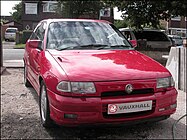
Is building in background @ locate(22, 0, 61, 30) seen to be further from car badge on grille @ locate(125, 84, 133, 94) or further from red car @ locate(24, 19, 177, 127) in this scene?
car badge on grille @ locate(125, 84, 133, 94)

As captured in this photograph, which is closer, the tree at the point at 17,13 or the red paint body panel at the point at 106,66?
the red paint body panel at the point at 106,66

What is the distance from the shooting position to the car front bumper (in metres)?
3.26

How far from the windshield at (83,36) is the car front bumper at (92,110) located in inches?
46.1

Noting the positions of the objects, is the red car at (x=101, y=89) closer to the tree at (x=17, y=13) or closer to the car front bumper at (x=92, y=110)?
the car front bumper at (x=92, y=110)

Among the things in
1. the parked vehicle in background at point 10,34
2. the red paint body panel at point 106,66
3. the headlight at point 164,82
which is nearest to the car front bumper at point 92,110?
the headlight at point 164,82

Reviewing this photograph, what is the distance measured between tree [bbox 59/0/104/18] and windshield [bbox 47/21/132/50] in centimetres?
1710

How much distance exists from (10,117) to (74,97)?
158 centimetres

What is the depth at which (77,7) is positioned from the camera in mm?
21984

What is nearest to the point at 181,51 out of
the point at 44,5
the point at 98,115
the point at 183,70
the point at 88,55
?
the point at 183,70

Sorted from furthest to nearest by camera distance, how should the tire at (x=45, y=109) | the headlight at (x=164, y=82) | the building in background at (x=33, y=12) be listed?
1. the building in background at (x=33, y=12)
2. the tire at (x=45, y=109)
3. the headlight at (x=164, y=82)

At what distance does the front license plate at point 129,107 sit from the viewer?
3.33 metres

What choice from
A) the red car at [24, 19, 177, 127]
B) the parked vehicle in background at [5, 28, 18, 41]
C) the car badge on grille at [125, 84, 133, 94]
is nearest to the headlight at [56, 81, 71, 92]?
the red car at [24, 19, 177, 127]

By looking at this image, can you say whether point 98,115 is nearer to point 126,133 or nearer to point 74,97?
point 74,97

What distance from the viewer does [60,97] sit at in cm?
334
